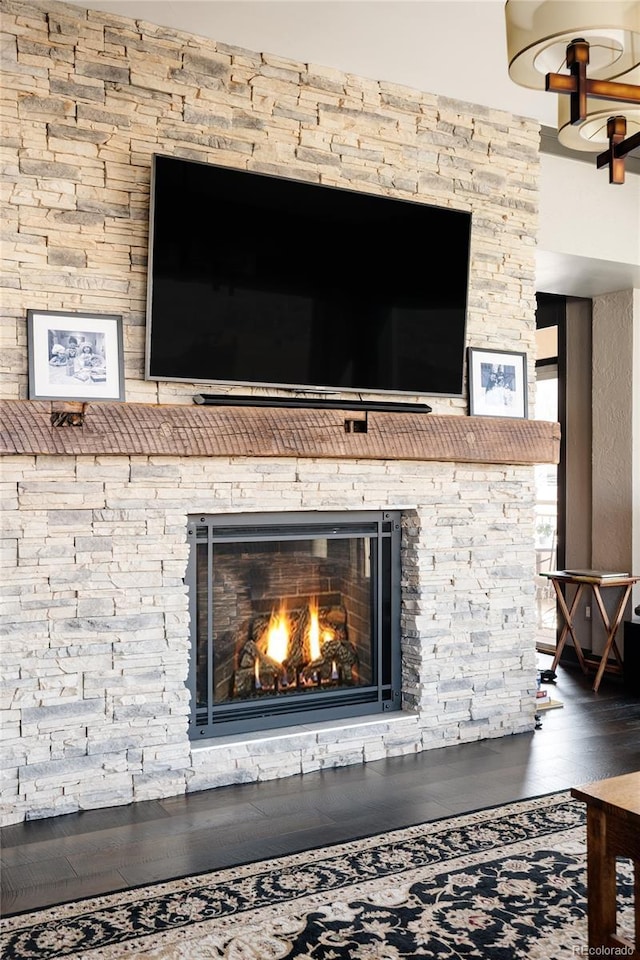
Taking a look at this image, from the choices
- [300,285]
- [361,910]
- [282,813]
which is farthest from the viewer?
[300,285]

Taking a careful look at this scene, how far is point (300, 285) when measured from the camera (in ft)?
11.1

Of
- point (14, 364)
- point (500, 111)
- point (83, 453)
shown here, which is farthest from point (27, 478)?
point (500, 111)

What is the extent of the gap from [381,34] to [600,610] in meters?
3.49

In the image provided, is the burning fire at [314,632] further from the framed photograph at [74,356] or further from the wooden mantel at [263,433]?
the framed photograph at [74,356]

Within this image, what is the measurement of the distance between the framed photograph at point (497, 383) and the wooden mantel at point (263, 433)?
71 mm

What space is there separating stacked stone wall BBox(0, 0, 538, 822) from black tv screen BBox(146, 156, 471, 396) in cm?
11

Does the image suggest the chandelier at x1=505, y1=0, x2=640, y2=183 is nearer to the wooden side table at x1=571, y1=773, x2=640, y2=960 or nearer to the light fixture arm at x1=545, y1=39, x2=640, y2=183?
the light fixture arm at x1=545, y1=39, x2=640, y2=183

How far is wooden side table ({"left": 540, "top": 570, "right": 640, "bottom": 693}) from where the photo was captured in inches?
194

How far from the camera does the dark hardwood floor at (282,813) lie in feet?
8.44

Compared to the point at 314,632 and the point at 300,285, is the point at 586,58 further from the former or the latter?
the point at 314,632

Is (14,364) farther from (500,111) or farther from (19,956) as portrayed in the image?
(500,111)

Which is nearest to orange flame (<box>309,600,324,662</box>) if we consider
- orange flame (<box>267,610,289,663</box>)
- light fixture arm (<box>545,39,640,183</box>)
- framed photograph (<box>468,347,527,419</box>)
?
orange flame (<box>267,610,289,663</box>)

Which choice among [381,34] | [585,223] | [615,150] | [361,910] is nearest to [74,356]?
[381,34]

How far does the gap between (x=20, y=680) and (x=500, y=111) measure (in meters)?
3.30
